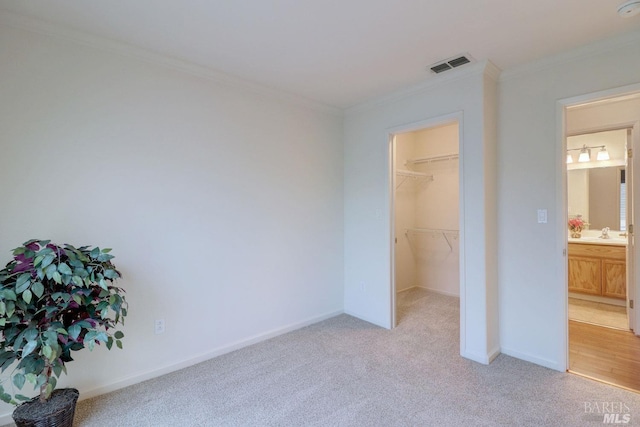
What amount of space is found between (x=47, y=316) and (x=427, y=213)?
4580 mm

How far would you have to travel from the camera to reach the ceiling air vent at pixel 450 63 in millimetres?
2543

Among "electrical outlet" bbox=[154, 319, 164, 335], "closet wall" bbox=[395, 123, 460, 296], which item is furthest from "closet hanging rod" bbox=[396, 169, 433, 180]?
"electrical outlet" bbox=[154, 319, 164, 335]

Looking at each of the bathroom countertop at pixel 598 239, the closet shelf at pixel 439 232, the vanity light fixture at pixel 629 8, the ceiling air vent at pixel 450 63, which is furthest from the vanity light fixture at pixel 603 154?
the ceiling air vent at pixel 450 63

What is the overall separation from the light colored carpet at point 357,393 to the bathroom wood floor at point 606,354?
8.3 inches

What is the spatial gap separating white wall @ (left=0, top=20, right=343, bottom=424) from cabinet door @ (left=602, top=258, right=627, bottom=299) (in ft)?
12.4

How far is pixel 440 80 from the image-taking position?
9.55 feet

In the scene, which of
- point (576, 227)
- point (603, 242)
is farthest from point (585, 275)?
point (576, 227)

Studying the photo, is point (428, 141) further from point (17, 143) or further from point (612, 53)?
point (17, 143)

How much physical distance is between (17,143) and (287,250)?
2267 millimetres

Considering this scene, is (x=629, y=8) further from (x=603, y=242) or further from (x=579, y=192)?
(x=579, y=192)

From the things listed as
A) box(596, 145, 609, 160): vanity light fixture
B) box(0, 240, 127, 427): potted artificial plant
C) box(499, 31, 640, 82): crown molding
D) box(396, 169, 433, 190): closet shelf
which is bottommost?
box(0, 240, 127, 427): potted artificial plant

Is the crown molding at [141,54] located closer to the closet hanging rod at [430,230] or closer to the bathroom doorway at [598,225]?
the closet hanging rod at [430,230]

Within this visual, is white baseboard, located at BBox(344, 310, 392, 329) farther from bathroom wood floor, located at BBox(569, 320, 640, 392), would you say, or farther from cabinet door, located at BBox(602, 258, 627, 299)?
cabinet door, located at BBox(602, 258, 627, 299)

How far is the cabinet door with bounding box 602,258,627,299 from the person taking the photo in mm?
3985
